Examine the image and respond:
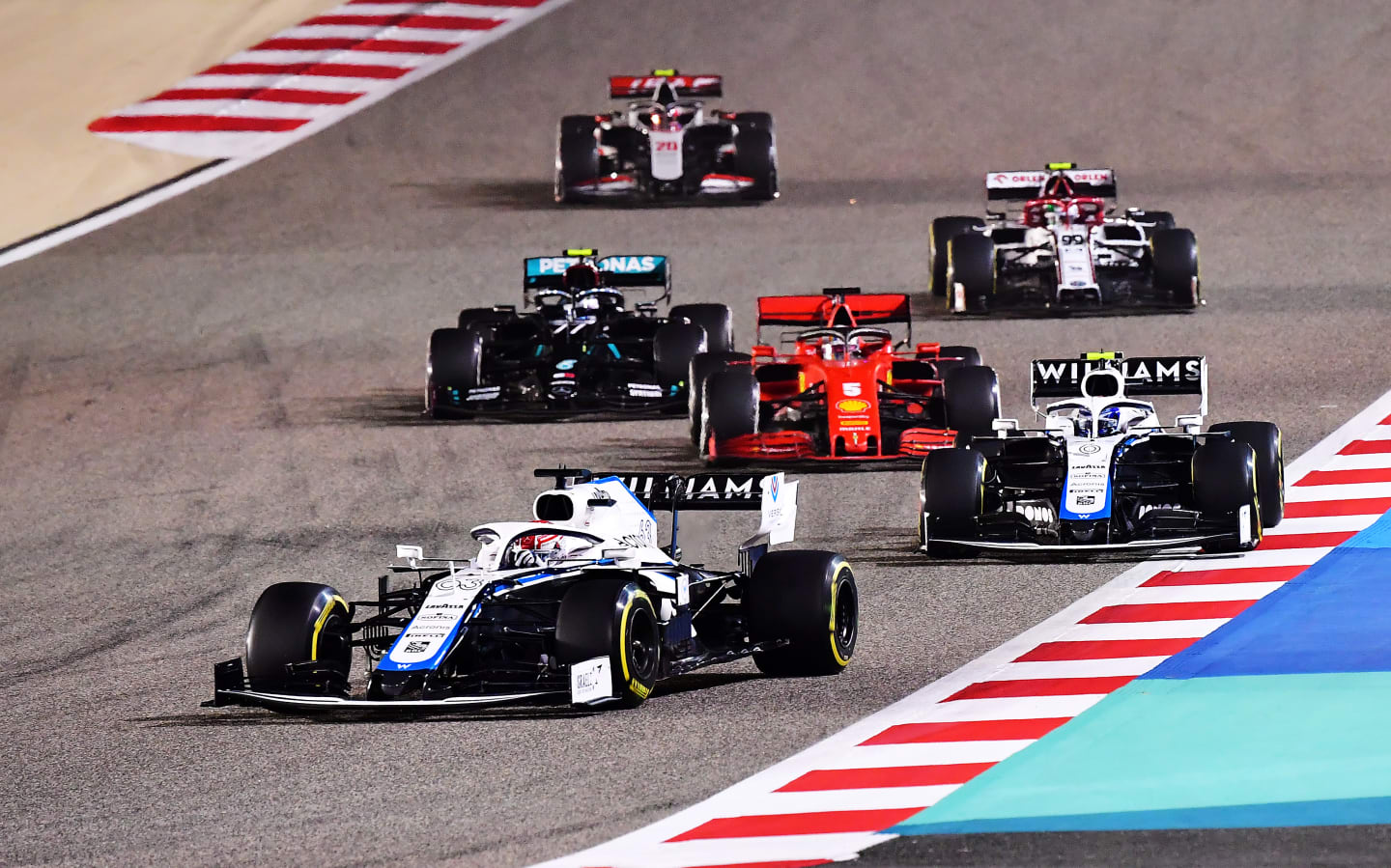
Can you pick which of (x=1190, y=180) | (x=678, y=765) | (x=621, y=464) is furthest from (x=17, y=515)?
(x=1190, y=180)

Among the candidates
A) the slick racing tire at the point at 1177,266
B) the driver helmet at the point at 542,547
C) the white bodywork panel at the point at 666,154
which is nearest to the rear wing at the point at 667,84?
the white bodywork panel at the point at 666,154

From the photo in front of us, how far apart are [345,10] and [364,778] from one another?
32.3 metres

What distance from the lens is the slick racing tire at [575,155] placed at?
3525cm

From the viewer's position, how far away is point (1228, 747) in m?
12.0

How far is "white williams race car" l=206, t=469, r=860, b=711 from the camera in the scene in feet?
43.1

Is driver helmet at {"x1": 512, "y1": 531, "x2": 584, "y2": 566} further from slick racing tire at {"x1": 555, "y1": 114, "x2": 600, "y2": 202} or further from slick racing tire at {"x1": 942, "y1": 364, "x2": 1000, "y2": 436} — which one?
slick racing tire at {"x1": 555, "y1": 114, "x2": 600, "y2": 202}

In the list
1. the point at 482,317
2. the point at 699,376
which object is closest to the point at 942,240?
the point at 482,317

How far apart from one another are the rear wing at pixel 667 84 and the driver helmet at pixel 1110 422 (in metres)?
16.5

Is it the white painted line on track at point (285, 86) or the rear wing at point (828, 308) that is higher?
the white painted line on track at point (285, 86)

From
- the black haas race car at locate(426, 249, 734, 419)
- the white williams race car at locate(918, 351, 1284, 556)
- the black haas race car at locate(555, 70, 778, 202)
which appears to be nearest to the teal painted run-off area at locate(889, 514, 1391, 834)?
the white williams race car at locate(918, 351, 1284, 556)

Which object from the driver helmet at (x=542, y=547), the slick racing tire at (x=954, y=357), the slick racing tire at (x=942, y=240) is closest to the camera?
the driver helmet at (x=542, y=547)

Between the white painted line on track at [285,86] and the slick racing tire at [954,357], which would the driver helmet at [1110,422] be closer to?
the slick racing tire at [954,357]

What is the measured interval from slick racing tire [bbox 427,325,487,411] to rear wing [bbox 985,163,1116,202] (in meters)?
8.03

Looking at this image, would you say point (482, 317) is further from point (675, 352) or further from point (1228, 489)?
point (1228, 489)
